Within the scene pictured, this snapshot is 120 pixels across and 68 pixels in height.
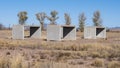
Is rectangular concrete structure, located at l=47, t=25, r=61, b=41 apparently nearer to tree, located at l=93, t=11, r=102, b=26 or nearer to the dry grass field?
the dry grass field

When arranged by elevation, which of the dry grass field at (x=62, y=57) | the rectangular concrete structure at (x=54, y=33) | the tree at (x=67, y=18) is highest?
the tree at (x=67, y=18)

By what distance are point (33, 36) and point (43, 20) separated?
64260 mm

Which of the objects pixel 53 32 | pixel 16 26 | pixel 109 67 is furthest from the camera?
pixel 16 26

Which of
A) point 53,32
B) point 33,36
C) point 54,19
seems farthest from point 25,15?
point 53,32

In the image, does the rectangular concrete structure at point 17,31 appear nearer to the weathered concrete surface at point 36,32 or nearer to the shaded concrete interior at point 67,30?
the weathered concrete surface at point 36,32

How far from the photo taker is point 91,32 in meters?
62.1

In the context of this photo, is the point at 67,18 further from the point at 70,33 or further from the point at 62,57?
the point at 62,57

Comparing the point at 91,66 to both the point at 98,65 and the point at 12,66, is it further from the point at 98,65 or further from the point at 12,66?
the point at 12,66

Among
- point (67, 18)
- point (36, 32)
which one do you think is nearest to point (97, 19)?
point (67, 18)

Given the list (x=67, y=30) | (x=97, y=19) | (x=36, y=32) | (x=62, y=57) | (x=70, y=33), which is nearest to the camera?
(x=62, y=57)

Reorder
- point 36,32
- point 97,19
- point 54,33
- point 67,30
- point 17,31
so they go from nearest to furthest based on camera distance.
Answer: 1. point 54,33
2. point 17,31
3. point 67,30
4. point 36,32
5. point 97,19

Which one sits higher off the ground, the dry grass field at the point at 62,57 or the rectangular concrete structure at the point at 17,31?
the rectangular concrete structure at the point at 17,31

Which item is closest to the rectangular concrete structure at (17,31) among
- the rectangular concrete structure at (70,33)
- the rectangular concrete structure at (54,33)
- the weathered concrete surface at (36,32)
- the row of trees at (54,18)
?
the weathered concrete surface at (36,32)

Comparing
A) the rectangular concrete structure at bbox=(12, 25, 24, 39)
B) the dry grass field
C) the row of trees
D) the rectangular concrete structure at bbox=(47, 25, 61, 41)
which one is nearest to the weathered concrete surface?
the rectangular concrete structure at bbox=(12, 25, 24, 39)
